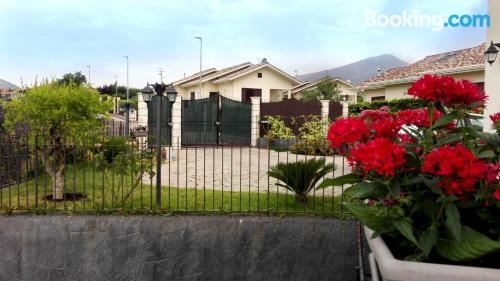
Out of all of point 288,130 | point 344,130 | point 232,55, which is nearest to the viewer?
point 344,130

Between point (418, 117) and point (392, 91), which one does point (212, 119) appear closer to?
point (392, 91)

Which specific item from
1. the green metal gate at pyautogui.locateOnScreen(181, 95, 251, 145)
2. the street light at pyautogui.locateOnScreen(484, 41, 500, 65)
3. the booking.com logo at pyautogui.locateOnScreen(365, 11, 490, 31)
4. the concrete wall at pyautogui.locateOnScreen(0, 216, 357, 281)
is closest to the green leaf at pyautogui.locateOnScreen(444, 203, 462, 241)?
the concrete wall at pyautogui.locateOnScreen(0, 216, 357, 281)

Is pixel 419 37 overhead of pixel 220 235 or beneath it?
overhead

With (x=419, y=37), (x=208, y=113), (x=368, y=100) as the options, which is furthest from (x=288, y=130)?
(x=368, y=100)

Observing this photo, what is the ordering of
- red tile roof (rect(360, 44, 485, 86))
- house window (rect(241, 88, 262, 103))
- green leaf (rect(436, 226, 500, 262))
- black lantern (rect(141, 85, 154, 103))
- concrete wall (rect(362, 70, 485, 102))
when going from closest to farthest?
1. green leaf (rect(436, 226, 500, 262))
2. black lantern (rect(141, 85, 154, 103))
3. concrete wall (rect(362, 70, 485, 102))
4. red tile roof (rect(360, 44, 485, 86))
5. house window (rect(241, 88, 262, 103))

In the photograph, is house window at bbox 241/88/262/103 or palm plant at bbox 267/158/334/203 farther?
house window at bbox 241/88/262/103

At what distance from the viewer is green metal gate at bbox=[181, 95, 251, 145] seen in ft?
50.3

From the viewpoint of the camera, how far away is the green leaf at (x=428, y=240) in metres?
1.49

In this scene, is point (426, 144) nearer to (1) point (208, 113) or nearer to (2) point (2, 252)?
(2) point (2, 252)

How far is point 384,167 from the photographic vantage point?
1.42m

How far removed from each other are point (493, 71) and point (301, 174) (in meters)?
2.56

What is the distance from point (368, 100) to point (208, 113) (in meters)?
12.0

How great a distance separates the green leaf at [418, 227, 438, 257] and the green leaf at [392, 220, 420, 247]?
3cm

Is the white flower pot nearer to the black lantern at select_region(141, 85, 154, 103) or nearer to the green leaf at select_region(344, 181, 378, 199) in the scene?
the green leaf at select_region(344, 181, 378, 199)
